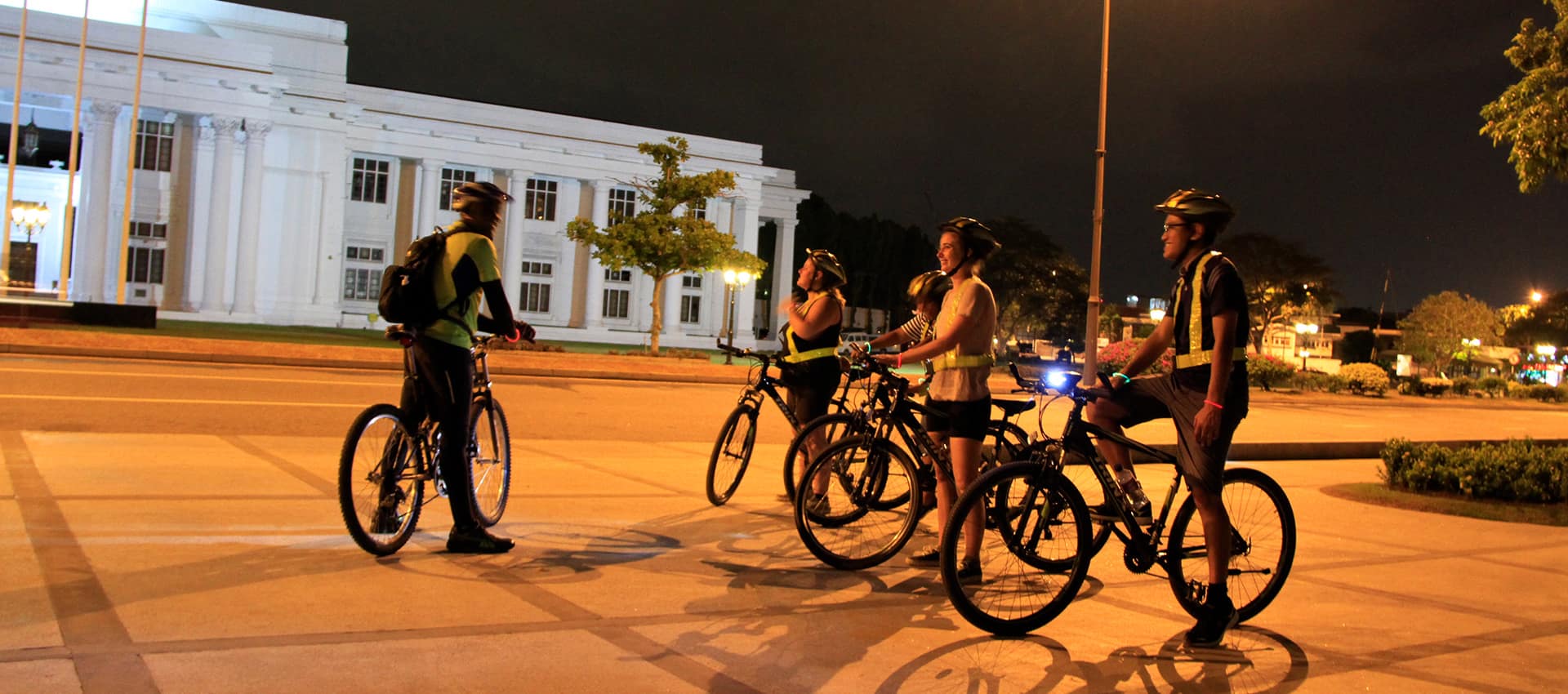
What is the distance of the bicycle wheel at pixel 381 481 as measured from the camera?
606 centimetres

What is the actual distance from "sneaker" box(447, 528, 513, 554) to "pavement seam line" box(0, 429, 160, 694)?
1646 mm

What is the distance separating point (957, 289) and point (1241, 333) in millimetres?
1535

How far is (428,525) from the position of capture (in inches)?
290

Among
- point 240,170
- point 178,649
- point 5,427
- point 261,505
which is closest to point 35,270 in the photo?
point 240,170

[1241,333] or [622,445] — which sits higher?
[1241,333]

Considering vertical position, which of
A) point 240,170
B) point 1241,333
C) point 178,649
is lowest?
point 178,649

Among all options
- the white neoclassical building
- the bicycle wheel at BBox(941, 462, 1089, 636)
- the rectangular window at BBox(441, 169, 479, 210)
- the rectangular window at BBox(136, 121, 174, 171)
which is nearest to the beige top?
the bicycle wheel at BBox(941, 462, 1089, 636)

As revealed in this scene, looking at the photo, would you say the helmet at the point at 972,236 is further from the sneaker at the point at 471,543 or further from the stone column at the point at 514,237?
the stone column at the point at 514,237

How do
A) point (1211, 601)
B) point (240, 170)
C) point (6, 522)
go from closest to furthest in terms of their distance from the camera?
1. point (1211, 601)
2. point (6, 522)
3. point (240, 170)

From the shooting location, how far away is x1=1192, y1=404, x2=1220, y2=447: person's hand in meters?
5.57

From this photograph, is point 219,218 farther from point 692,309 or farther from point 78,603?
point 78,603

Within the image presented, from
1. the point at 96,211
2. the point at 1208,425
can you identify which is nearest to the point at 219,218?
the point at 96,211

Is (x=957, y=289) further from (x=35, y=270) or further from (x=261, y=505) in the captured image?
(x=35, y=270)

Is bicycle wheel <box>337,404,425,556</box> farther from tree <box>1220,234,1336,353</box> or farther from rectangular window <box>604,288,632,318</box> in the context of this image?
tree <box>1220,234,1336,353</box>
